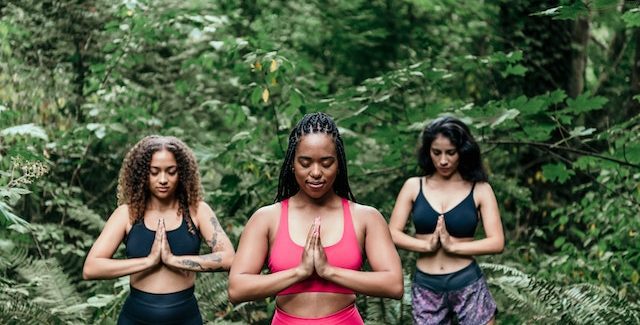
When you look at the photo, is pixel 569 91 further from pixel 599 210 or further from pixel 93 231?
pixel 93 231

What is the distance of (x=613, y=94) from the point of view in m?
13.3

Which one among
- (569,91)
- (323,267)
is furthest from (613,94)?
(323,267)

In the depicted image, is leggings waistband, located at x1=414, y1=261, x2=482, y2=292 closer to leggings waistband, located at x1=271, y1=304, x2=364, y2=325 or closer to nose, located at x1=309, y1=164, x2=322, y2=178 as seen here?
leggings waistband, located at x1=271, y1=304, x2=364, y2=325

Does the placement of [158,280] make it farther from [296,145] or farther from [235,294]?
[296,145]

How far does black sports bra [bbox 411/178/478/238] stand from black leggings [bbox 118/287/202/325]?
5.57 feet

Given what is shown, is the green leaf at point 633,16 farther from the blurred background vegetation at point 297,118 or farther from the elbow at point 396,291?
the elbow at point 396,291

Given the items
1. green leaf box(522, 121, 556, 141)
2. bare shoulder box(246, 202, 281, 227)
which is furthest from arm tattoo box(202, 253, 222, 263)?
green leaf box(522, 121, 556, 141)

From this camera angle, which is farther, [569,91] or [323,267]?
[569,91]

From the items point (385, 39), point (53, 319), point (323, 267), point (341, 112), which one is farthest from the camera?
point (385, 39)

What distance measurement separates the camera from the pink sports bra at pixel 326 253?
3.41 metres

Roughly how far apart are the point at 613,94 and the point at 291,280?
11.3 metres

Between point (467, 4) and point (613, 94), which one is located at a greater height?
point (467, 4)

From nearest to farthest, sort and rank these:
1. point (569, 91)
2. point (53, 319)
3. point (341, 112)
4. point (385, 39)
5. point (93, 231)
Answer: point (53, 319)
point (341, 112)
point (93, 231)
point (569, 91)
point (385, 39)

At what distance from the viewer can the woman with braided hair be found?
3342 millimetres
